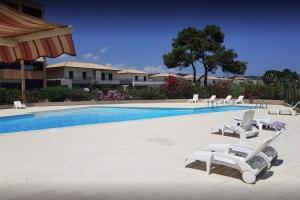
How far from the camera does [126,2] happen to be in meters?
4.46

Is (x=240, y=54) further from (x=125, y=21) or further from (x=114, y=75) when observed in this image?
(x=125, y=21)

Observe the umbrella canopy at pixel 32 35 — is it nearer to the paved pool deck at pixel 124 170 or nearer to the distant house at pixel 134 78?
the paved pool deck at pixel 124 170

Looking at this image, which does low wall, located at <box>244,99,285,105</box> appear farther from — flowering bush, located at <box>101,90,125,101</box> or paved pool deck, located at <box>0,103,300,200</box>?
paved pool deck, located at <box>0,103,300,200</box>

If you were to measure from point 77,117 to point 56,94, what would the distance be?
6568 mm

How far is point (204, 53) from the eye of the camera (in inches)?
1433

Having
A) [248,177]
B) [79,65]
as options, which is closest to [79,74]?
[79,65]

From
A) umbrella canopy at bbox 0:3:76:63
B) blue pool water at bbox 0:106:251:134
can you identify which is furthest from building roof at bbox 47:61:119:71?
umbrella canopy at bbox 0:3:76:63

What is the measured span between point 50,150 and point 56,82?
36.9 meters

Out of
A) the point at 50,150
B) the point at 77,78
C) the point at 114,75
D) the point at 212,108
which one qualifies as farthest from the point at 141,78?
the point at 50,150

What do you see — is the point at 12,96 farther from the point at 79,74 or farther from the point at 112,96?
the point at 79,74

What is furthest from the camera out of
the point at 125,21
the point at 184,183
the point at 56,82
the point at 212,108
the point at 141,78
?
the point at 141,78

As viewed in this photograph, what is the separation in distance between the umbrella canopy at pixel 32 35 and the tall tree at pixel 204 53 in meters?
32.4

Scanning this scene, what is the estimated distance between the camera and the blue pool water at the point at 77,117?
1402cm

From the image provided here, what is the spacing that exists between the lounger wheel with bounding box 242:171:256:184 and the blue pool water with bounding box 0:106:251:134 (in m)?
10.1
